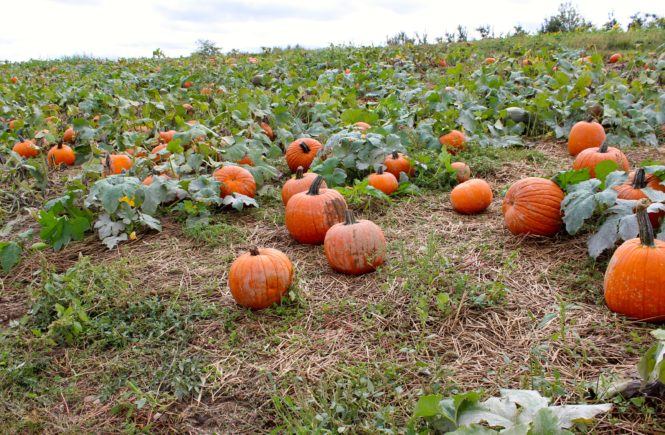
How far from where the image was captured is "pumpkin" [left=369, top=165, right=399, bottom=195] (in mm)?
4867

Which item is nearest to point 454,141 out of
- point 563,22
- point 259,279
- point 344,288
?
point 344,288

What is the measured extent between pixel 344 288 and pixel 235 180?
76.8 inches

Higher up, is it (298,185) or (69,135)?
(69,135)

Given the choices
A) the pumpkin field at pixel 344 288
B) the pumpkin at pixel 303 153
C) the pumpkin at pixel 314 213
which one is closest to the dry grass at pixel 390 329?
the pumpkin field at pixel 344 288

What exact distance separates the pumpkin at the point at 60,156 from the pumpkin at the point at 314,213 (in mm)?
3846

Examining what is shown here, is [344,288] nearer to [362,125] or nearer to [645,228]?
[645,228]

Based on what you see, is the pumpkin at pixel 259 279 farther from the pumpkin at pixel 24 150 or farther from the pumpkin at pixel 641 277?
the pumpkin at pixel 24 150

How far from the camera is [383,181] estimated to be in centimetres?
488

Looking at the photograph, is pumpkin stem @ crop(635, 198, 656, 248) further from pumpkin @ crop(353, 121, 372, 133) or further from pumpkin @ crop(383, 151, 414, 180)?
pumpkin @ crop(353, 121, 372, 133)

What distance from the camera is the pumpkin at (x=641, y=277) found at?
2748 mm

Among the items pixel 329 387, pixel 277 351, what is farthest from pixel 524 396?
pixel 277 351

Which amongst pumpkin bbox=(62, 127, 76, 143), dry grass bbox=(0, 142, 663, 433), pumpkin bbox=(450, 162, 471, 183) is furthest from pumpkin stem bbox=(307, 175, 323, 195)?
pumpkin bbox=(62, 127, 76, 143)

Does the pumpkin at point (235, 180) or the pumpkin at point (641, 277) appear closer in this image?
the pumpkin at point (641, 277)

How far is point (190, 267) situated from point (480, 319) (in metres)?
2.07
